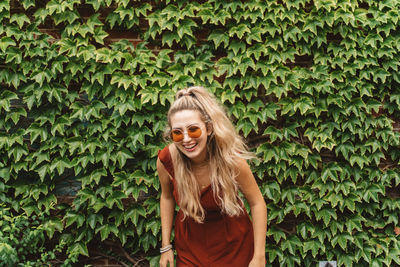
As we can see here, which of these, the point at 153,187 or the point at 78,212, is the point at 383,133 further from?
the point at 78,212

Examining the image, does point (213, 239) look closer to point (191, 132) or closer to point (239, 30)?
point (191, 132)

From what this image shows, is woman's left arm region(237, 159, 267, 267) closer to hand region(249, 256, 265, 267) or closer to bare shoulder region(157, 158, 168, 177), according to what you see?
hand region(249, 256, 265, 267)

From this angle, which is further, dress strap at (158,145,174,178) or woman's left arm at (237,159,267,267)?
dress strap at (158,145,174,178)

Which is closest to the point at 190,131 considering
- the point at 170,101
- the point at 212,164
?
the point at 212,164

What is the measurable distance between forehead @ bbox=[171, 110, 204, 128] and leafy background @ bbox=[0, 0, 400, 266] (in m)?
0.94

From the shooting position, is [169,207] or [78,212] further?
[78,212]

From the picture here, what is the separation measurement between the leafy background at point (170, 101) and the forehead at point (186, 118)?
942mm

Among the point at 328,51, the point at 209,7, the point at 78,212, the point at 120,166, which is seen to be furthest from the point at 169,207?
the point at 328,51

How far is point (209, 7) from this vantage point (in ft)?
9.29

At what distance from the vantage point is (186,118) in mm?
1819

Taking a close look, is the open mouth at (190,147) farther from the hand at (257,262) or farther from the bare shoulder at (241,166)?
the hand at (257,262)

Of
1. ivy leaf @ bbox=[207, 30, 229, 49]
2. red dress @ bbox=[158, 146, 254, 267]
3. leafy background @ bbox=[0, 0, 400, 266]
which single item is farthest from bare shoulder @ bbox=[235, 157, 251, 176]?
ivy leaf @ bbox=[207, 30, 229, 49]

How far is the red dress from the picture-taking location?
1.93 metres

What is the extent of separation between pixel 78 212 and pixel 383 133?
2.83m
